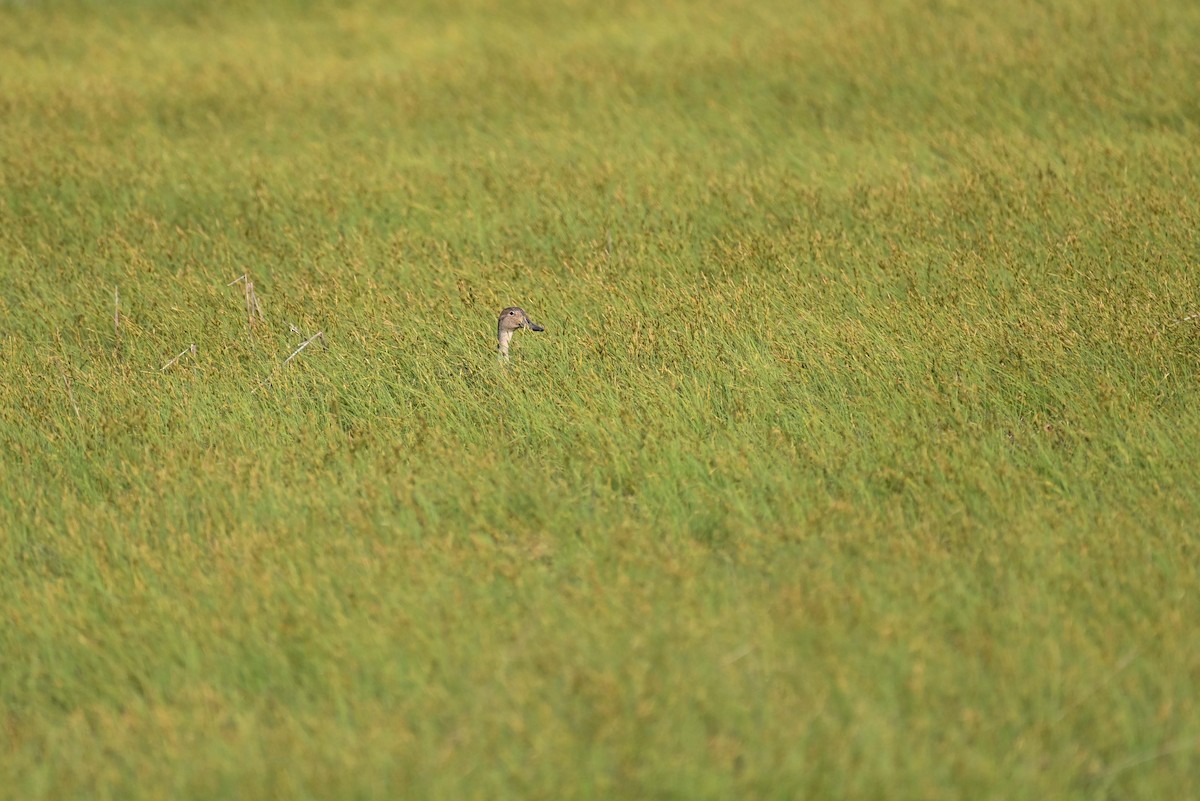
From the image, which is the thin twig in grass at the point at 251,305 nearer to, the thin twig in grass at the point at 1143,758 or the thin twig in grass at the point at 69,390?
the thin twig in grass at the point at 69,390

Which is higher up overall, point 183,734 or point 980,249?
point 980,249

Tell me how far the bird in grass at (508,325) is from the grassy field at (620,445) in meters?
0.11

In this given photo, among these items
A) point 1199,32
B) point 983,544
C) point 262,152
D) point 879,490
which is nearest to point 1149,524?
point 983,544

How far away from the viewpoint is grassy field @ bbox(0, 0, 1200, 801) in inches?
145

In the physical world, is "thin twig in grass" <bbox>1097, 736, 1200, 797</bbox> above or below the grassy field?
below

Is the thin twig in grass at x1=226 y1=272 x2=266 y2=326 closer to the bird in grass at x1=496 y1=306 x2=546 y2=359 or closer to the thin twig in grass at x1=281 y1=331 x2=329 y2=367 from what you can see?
the thin twig in grass at x1=281 y1=331 x2=329 y2=367

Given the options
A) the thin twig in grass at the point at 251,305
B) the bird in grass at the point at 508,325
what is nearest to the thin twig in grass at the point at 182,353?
the thin twig in grass at the point at 251,305

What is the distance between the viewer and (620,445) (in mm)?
5273

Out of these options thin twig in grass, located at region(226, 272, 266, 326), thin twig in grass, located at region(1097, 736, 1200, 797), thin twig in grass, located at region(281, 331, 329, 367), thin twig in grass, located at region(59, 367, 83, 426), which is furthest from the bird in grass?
thin twig in grass, located at region(1097, 736, 1200, 797)

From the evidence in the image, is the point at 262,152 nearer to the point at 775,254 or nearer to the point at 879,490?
the point at 775,254

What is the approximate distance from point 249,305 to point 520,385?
1867 mm

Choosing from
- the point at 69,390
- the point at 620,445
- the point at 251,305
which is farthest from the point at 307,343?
the point at 620,445

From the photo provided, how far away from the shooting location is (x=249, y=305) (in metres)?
6.88

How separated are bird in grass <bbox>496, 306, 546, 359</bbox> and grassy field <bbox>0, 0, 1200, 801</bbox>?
0.35 feet
